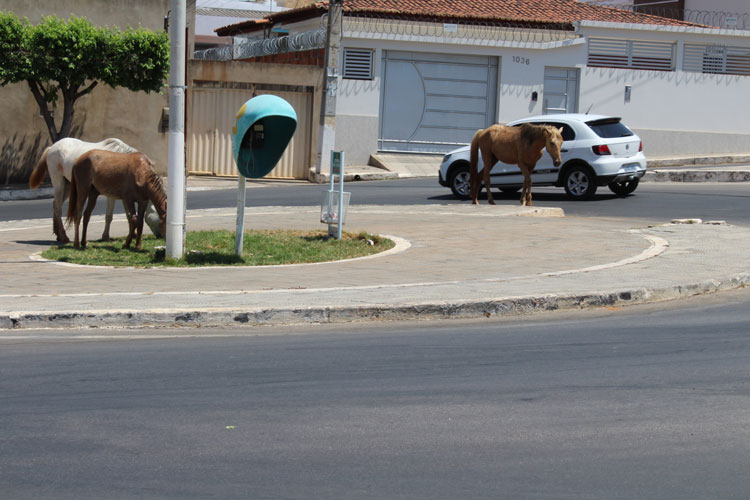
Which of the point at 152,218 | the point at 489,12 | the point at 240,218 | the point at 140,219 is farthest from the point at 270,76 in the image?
the point at 240,218

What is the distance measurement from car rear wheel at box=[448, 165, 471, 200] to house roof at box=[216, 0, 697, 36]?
9930mm

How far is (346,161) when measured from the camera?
30.3 meters

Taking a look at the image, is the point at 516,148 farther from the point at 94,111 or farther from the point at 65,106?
the point at 94,111

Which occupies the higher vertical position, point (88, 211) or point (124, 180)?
point (124, 180)

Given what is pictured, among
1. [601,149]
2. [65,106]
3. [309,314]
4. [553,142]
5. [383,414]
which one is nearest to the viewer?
[383,414]

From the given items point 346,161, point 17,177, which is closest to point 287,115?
point 17,177

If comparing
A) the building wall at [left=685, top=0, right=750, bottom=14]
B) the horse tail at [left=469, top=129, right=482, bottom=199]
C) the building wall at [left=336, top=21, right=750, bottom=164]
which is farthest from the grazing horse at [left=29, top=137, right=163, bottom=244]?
the building wall at [left=685, top=0, right=750, bottom=14]

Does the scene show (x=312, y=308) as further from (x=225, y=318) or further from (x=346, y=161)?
(x=346, y=161)

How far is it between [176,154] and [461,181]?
408 inches

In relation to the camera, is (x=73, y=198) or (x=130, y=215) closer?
(x=130, y=215)

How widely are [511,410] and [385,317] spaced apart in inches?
128

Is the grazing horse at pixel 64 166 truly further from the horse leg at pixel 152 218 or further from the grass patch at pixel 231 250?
the grass patch at pixel 231 250

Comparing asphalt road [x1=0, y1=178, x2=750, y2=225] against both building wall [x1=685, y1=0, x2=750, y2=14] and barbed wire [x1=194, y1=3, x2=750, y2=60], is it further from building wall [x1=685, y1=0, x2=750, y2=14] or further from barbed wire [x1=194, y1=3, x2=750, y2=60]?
building wall [x1=685, y1=0, x2=750, y2=14]

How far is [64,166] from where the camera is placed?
45.8ft
